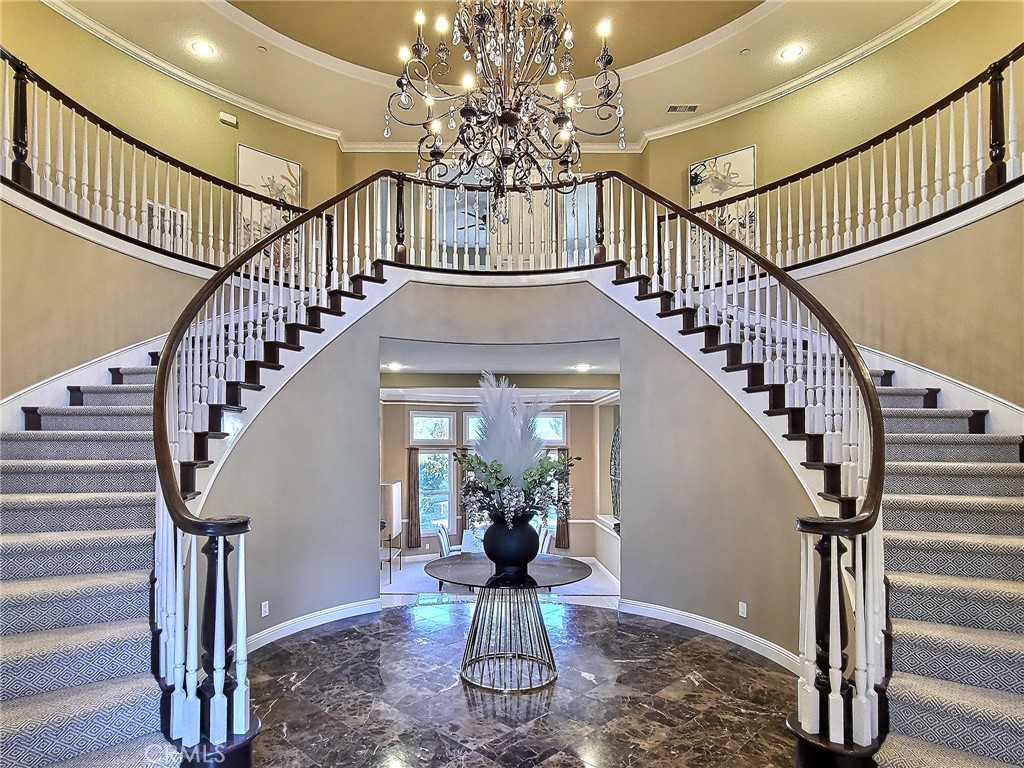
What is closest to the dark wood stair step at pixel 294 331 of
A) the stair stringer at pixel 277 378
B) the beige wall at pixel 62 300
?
the stair stringer at pixel 277 378

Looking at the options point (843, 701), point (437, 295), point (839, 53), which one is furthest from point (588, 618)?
point (839, 53)

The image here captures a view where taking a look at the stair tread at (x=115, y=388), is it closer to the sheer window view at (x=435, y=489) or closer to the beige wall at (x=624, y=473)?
the beige wall at (x=624, y=473)

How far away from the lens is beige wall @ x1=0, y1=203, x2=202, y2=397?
3.76 meters

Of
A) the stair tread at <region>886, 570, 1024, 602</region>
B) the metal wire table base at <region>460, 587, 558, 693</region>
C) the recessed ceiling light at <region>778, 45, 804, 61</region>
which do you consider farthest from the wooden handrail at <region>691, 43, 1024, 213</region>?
the metal wire table base at <region>460, 587, 558, 693</region>

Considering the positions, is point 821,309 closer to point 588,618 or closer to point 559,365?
point 588,618

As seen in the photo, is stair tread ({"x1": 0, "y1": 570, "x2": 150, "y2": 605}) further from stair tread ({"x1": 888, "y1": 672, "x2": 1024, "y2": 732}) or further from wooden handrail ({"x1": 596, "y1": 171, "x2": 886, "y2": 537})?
stair tread ({"x1": 888, "y1": 672, "x2": 1024, "y2": 732})

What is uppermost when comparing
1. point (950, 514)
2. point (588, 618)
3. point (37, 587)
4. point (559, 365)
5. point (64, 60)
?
point (64, 60)

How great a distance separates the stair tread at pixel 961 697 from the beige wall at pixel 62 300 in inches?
196

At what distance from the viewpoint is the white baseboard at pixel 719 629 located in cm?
383

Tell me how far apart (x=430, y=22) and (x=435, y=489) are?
28.0 feet

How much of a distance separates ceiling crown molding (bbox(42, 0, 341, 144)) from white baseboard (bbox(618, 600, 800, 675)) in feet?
20.7

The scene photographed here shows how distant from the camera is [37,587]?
101 inches

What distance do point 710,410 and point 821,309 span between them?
129 cm

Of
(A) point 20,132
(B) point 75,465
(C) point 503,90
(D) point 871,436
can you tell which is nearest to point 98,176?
(A) point 20,132
